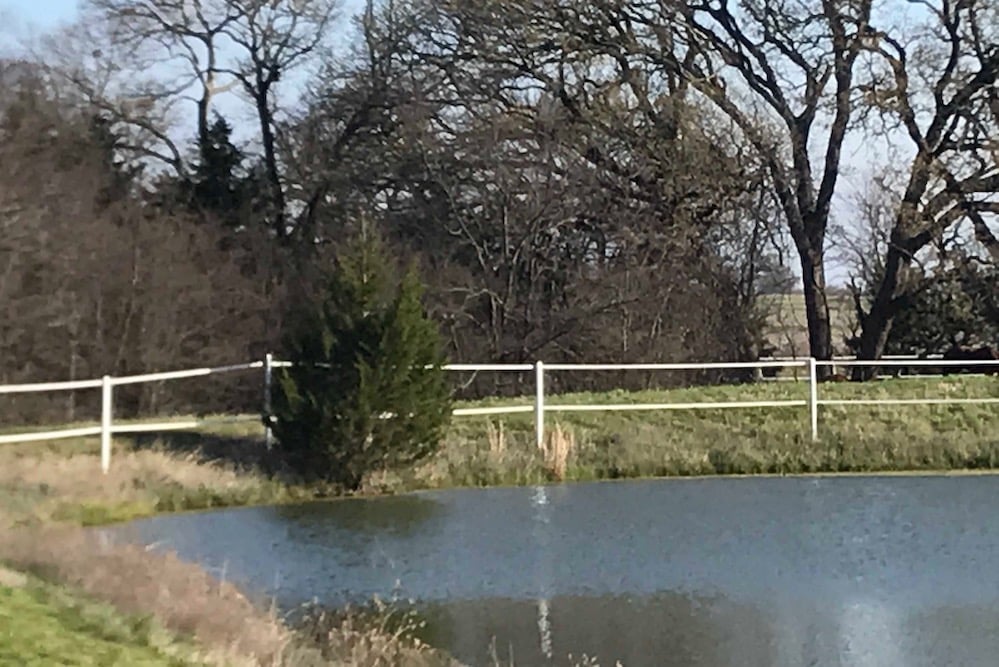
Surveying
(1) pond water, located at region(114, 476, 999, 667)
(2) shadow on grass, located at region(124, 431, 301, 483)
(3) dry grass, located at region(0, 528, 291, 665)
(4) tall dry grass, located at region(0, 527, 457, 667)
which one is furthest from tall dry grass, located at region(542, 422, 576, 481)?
(4) tall dry grass, located at region(0, 527, 457, 667)

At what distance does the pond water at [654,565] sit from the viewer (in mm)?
8891

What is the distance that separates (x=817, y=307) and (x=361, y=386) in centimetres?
1860

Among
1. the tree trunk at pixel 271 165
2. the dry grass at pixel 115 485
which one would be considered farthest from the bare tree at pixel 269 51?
the dry grass at pixel 115 485

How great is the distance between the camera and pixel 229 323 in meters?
34.0

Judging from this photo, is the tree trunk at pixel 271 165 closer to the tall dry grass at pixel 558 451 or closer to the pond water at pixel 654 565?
the tall dry grass at pixel 558 451

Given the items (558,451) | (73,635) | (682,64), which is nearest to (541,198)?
(682,64)

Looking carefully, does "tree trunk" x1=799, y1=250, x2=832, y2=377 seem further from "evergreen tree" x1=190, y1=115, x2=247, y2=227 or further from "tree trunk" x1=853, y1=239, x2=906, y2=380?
"evergreen tree" x1=190, y1=115, x2=247, y2=227

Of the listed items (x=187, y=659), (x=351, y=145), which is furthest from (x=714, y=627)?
(x=351, y=145)

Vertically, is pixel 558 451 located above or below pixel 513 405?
below

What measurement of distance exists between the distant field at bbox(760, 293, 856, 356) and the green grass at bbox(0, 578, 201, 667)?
29.4 metres

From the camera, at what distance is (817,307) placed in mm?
31906

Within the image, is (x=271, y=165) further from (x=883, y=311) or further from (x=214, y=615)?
(x=214, y=615)

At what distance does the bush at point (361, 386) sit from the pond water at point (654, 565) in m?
0.54

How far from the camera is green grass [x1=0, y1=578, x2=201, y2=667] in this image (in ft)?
20.7
